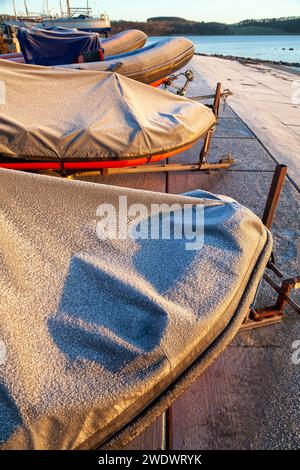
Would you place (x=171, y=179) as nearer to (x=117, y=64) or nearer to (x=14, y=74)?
(x=14, y=74)

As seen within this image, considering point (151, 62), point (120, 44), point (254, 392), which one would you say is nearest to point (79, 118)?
point (254, 392)

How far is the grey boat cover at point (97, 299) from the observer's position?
44.2 inches

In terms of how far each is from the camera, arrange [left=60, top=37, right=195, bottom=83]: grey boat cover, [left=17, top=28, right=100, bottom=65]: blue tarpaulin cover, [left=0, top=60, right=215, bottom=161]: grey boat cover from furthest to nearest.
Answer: [left=17, top=28, right=100, bottom=65]: blue tarpaulin cover, [left=60, top=37, right=195, bottom=83]: grey boat cover, [left=0, top=60, right=215, bottom=161]: grey boat cover

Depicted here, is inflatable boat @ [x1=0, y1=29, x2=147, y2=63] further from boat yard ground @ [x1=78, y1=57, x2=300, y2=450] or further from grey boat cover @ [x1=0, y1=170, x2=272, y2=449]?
grey boat cover @ [x1=0, y1=170, x2=272, y2=449]

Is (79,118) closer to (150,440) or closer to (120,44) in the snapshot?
(150,440)

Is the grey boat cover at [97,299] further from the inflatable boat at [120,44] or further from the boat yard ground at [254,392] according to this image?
the inflatable boat at [120,44]

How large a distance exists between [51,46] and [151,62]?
352 centimetres

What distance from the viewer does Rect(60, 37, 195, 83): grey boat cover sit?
5.64 meters

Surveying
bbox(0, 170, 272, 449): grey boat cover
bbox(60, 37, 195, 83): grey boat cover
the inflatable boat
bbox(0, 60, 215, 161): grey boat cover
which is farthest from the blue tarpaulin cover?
bbox(0, 170, 272, 449): grey boat cover

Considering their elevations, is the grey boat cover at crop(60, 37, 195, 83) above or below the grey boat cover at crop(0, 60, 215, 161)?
above

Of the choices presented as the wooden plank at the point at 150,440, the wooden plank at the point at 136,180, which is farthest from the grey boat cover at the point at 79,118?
the wooden plank at the point at 150,440

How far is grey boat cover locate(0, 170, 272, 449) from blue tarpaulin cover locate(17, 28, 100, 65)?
8.03m

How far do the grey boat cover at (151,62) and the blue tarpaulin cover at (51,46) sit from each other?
2180 millimetres

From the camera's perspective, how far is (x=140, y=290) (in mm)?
1435
